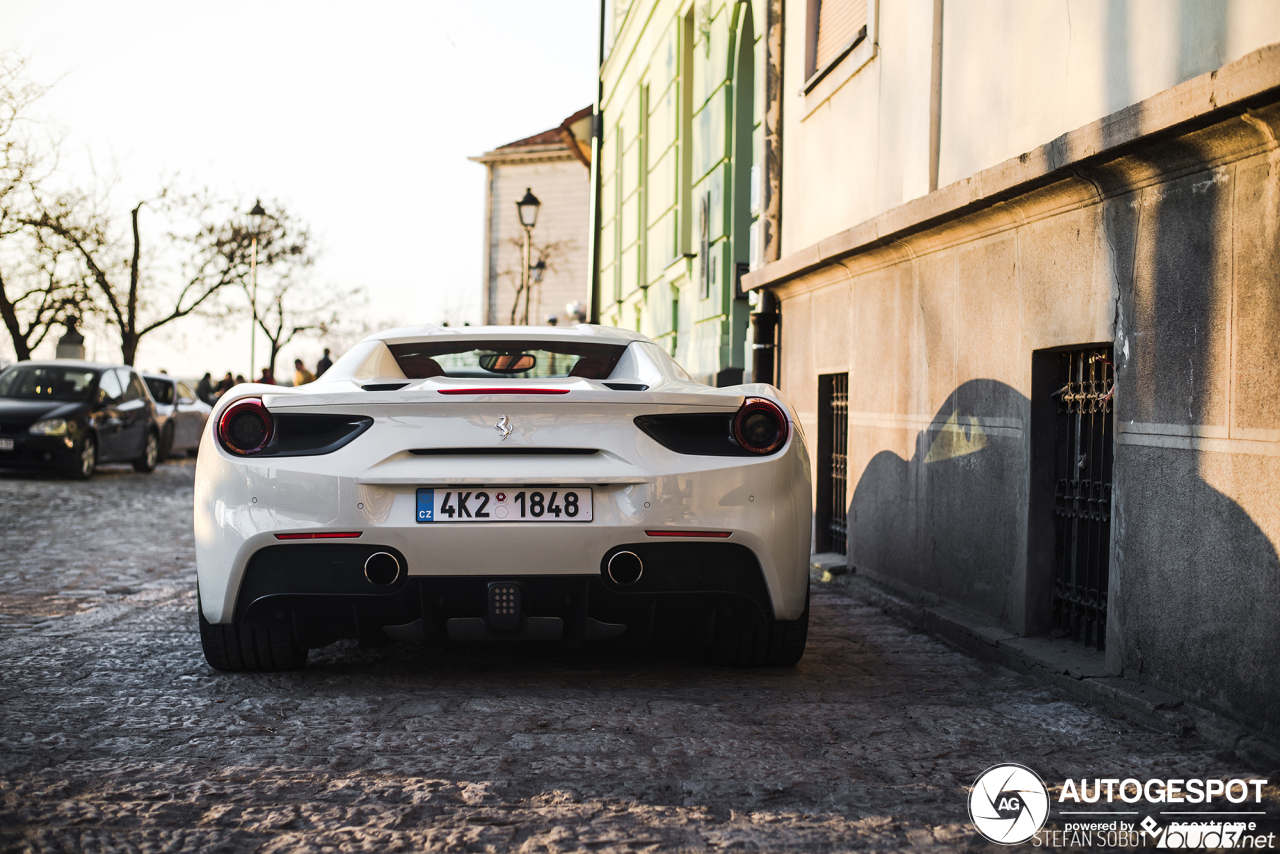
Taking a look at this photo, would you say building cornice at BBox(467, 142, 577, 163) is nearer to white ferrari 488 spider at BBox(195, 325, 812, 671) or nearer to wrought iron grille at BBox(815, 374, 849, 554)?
wrought iron grille at BBox(815, 374, 849, 554)

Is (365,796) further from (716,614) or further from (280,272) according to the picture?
(280,272)

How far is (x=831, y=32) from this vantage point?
9492 mm

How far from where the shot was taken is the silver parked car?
19531mm

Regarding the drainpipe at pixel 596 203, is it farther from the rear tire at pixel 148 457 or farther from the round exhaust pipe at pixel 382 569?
the round exhaust pipe at pixel 382 569

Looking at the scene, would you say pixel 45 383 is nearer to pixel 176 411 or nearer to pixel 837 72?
pixel 176 411

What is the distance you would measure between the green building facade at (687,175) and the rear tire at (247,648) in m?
7.31

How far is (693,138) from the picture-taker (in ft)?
56.3

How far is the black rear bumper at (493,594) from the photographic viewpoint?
4.11 m

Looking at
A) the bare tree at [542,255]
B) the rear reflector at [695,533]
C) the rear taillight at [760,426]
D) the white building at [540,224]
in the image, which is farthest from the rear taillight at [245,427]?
the white building at [540,224]

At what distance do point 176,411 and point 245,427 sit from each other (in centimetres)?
1768

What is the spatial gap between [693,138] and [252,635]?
1375cm

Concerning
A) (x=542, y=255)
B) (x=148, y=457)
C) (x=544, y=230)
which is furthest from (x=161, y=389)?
(x=544, y=230)

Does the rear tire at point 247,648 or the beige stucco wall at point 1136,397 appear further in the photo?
the rear tire at point 247,648

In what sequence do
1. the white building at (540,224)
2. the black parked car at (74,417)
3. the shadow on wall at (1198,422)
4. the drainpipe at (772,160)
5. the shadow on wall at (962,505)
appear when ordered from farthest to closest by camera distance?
the white building at (540,224)
the black parked car at (74,417)
the drainpipe at (772,160)
the shadow on wall at (962,505)
the shadow on wall at (1198,422)
